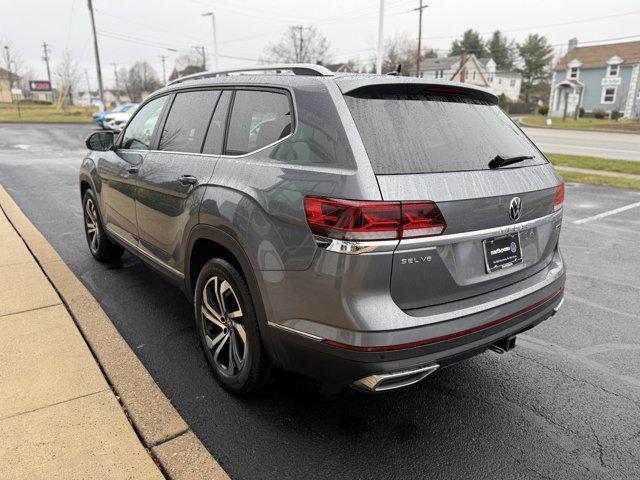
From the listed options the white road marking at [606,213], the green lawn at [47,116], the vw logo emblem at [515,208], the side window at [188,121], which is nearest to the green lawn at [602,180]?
the white road marking at [606,213]

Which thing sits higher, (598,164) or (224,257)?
(224,257)

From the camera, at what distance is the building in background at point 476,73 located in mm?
75438

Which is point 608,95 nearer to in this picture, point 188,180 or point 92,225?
point 92,225

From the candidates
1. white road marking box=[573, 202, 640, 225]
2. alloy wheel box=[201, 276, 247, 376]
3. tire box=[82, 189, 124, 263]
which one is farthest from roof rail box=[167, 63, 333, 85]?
white road marking box=[573, 202, 640, 225]

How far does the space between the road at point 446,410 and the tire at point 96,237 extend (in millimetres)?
672

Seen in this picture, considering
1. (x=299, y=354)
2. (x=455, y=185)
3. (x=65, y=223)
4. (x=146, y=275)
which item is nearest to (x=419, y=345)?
(x=299, y=354)

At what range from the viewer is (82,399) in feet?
9.12

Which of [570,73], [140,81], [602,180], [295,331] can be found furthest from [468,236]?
[140,81]

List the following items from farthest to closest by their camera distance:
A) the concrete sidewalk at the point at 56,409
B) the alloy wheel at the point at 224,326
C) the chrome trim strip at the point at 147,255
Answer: the chrome trim strip at the point at 147,255 < the alloy wheel at the point at 224,326 < the concrete sidewalk at the point at 56,409

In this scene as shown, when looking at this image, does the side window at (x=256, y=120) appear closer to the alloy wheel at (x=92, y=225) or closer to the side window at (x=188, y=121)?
the side window at (x=188, y=121)

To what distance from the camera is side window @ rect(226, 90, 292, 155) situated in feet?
8.54

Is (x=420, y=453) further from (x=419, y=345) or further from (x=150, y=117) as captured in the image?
(x=150, y=117)

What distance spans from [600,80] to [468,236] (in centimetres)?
6396

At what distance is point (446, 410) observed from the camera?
2838mm
